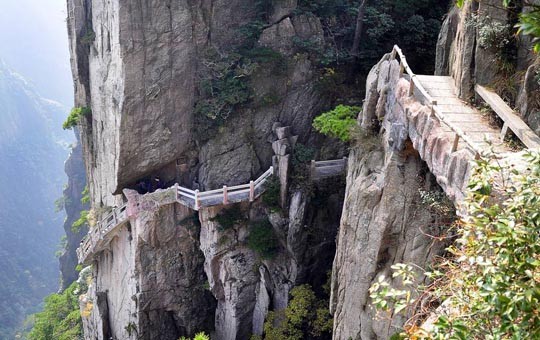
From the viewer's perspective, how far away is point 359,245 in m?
10.1

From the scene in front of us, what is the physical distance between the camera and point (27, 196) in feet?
265

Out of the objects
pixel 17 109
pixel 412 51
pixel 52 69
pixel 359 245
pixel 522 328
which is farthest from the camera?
pixel 52 69

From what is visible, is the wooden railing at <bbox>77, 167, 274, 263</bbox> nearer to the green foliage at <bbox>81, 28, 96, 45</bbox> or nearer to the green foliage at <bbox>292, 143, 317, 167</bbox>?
the green foliage at <bbox>292, 143, 317, 167</bbox>

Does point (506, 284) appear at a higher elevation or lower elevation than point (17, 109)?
higher

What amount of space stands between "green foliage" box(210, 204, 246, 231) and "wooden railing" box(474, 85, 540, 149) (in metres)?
10.00

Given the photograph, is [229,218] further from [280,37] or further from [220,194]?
[280,37]

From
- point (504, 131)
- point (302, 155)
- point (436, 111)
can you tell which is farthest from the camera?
point (302, 155)

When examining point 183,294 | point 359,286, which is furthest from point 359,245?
point 183,294

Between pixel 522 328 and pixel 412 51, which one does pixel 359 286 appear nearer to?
pixel 522 328

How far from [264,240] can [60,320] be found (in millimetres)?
20031

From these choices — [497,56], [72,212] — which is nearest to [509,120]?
[497,56]

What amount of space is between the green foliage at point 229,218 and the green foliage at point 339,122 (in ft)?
15.9

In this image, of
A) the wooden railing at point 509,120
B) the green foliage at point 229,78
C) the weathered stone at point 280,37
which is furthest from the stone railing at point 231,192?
the wooden railing at point 509,120

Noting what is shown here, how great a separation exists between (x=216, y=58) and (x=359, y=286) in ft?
33.8
